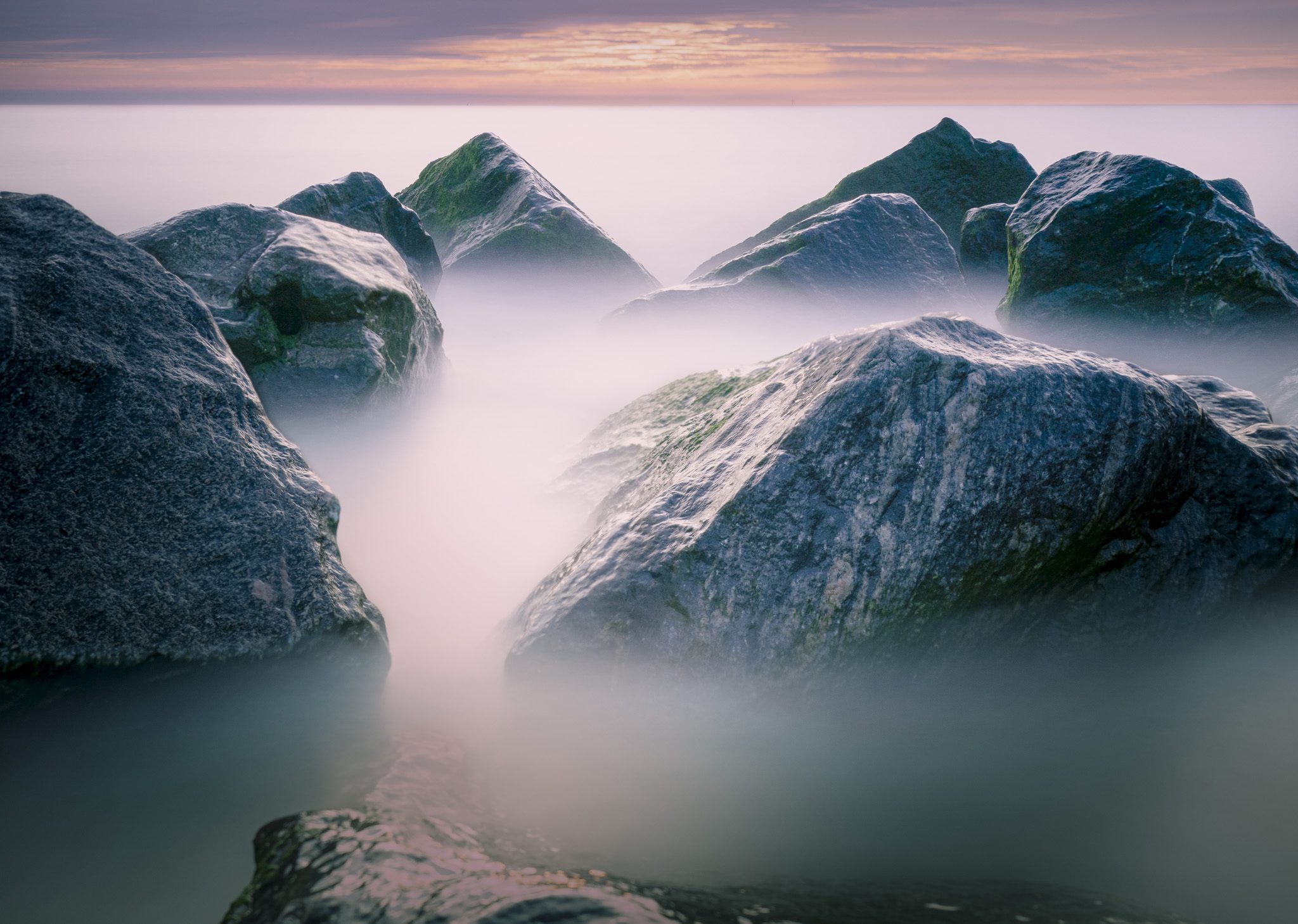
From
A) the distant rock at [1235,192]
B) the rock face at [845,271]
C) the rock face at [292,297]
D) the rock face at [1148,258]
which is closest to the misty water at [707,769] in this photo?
the rock face at [292,297]

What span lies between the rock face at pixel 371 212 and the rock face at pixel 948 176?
5425 millimetres

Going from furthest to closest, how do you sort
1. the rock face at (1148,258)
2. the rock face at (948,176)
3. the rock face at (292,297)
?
the rock face at (948,176), the rock face at (1148,258), the rock face at (292,297)

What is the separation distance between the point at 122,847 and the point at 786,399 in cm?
352

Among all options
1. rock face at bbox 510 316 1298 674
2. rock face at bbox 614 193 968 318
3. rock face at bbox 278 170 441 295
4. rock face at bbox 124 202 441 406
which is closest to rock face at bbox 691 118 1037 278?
rock face at bbox 614 193 968 318

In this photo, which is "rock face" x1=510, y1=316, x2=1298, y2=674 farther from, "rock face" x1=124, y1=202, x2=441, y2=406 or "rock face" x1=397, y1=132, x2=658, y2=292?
"rock face" x1=397, y1=132, x2=658, y2=292

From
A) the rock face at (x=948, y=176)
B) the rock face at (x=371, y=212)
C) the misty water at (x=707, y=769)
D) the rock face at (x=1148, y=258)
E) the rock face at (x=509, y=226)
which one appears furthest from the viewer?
the rock face at (x=948, y=176)

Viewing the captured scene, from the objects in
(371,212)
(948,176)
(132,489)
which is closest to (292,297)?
(132,489)

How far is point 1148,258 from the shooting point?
871 centimetres

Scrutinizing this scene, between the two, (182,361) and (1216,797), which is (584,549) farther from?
(1216,797)

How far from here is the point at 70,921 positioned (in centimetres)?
270

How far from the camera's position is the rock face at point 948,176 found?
15.5 m

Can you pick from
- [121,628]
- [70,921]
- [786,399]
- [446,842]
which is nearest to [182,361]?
[121,628]

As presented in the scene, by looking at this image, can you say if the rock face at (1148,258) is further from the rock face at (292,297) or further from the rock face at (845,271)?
the rock face at (292,297)

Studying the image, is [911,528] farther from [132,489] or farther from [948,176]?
[948,176]
